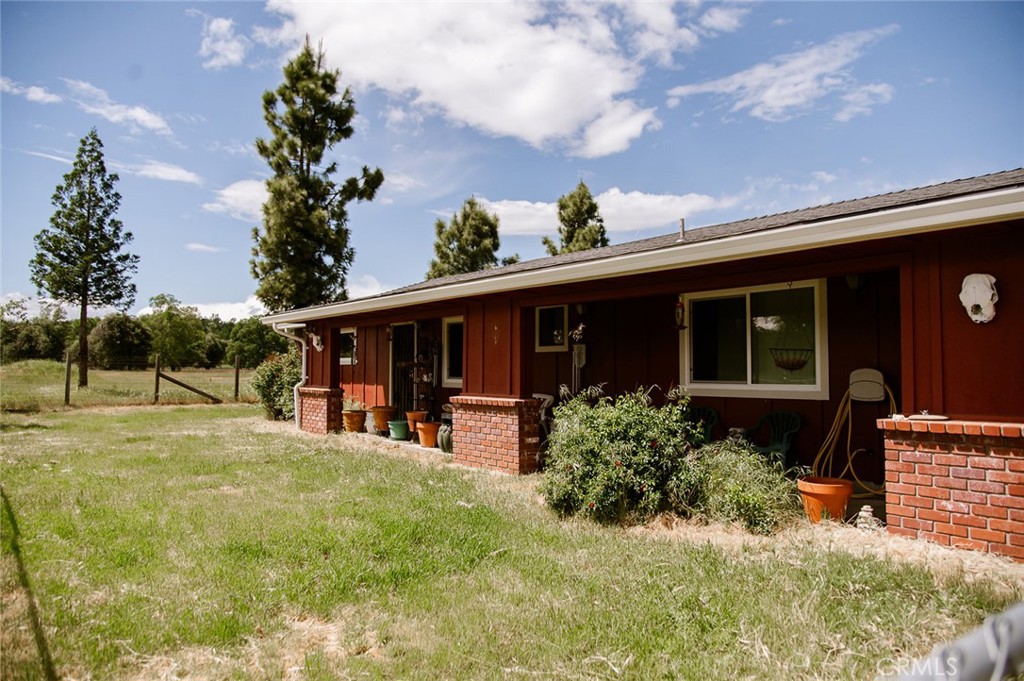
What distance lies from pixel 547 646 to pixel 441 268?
21737 mm

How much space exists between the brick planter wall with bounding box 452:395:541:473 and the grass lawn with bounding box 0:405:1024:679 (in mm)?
1404

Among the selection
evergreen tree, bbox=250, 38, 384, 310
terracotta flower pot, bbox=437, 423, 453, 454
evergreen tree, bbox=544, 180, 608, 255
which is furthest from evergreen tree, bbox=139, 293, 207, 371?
terracotta flower pot, bbox=437, 423, 453, 454

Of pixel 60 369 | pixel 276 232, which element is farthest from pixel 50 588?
pixel 60 369

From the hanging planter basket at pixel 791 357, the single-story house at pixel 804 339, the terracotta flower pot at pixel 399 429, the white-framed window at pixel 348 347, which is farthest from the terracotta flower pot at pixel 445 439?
the white-framed window at pixel 348 347

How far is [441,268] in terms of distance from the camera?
78.2 feet

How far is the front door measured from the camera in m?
11.8

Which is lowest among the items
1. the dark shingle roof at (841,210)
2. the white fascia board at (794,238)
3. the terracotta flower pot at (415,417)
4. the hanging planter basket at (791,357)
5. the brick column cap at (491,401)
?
the terracotta flower pot at (415,417)

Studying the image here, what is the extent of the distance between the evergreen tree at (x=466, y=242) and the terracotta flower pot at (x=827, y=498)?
19642mm

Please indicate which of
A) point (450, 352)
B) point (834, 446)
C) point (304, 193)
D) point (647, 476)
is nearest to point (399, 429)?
point (450, 352)

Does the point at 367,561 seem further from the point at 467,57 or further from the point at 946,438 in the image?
the point at 467,57

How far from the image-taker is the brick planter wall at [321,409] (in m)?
11.2

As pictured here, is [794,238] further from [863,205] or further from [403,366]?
[403,366]

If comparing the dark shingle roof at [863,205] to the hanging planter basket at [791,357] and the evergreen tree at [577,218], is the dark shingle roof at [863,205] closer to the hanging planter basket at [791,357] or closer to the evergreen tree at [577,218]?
the hanging planter basket at [791,357]

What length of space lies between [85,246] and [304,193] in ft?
32.6
